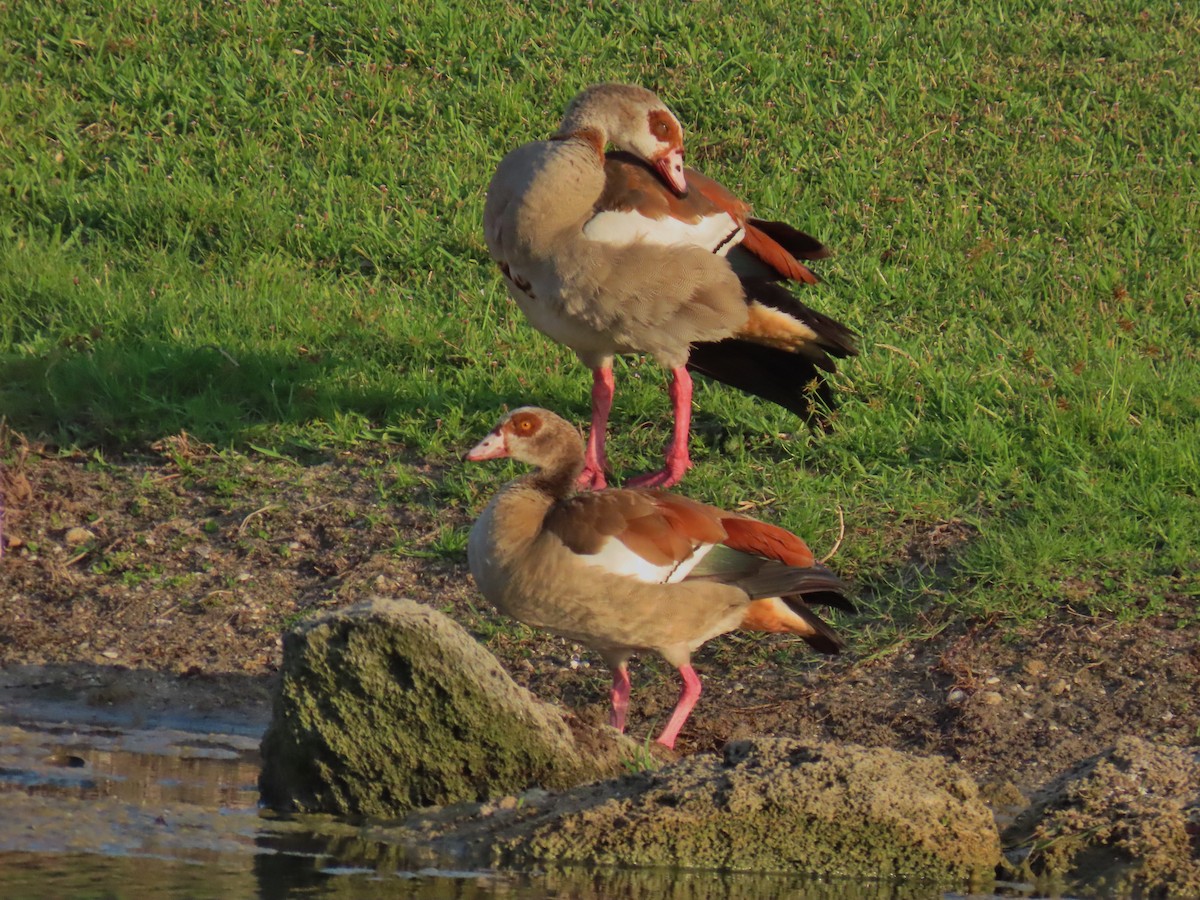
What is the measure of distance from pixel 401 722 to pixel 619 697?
1.10 metres

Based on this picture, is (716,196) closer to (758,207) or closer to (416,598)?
(416,598)

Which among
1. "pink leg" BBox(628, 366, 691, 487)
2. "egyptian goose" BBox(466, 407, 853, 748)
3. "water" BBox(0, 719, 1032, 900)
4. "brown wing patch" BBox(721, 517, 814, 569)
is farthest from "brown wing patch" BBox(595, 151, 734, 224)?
"water" BBox(0, 719, 1032, 900)

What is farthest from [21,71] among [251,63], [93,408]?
[93,408]

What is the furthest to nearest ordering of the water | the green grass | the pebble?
the green grass, the pebble, the water

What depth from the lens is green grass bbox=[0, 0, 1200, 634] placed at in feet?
24.1

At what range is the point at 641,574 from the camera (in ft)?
18.4

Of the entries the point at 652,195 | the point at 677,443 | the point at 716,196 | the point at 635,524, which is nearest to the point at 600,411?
the point at 677,443

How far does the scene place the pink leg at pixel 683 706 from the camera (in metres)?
5.59

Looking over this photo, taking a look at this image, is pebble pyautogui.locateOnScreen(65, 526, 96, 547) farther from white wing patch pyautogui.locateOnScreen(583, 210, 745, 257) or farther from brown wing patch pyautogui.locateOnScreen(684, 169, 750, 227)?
brown wing patch pyautogui.locateOnScreen(684, 169, 750, 227)

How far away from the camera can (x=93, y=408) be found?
786 cm

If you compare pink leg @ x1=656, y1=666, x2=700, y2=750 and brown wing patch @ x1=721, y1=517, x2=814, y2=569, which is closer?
pink leg @ x1=656, y1=666, x2=700, y2=750

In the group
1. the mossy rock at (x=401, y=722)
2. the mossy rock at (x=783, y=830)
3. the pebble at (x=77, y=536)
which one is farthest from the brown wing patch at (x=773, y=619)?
the pebble at (x=77, y=536)

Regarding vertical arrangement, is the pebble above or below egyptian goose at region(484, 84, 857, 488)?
below

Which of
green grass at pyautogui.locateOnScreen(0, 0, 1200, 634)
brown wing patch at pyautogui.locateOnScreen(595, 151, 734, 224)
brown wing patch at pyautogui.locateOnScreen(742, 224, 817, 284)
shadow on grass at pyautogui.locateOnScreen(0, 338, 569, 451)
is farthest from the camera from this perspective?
shadow on grass at pyautogui.locateOnScreen(0, 338, 569, 451)
